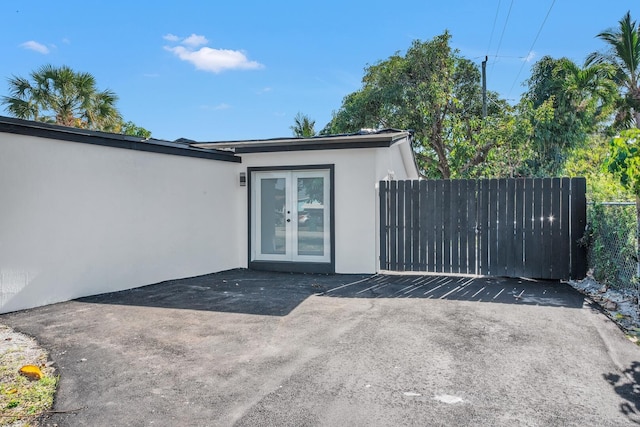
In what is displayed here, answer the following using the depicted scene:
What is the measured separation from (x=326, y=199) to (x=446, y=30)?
41.2 ft

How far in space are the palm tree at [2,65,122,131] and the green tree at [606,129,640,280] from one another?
1594cm

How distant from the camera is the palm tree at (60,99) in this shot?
1454 cm

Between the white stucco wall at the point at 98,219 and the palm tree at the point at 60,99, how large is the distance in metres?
9.19

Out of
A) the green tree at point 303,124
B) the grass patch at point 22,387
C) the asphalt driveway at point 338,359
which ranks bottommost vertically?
the grass patch at point 22,387

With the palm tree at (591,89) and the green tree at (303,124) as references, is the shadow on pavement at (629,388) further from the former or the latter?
the green tree at (303,124)

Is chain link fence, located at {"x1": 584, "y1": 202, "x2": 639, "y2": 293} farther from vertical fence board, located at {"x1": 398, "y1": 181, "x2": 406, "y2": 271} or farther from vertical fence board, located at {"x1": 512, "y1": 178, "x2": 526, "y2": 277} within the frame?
vertical fence board, located at {"x1": 398, "y1": 181, "x2": 406, "y2": 271}

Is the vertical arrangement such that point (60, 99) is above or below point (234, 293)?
above

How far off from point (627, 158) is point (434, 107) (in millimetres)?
14113

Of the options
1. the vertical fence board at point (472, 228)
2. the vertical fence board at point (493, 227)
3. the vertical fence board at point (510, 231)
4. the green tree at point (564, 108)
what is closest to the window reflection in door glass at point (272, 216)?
the vertical fence board at point (472, 228)

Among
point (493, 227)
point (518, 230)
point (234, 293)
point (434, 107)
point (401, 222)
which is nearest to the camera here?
point (234, 293)

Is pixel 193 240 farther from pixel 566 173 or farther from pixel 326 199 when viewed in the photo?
pixel 566 173

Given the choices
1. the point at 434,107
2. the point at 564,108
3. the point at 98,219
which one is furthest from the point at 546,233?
the point at 434,107

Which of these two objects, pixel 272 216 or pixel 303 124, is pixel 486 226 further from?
pixel 303 124

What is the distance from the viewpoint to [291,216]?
30.0ft
